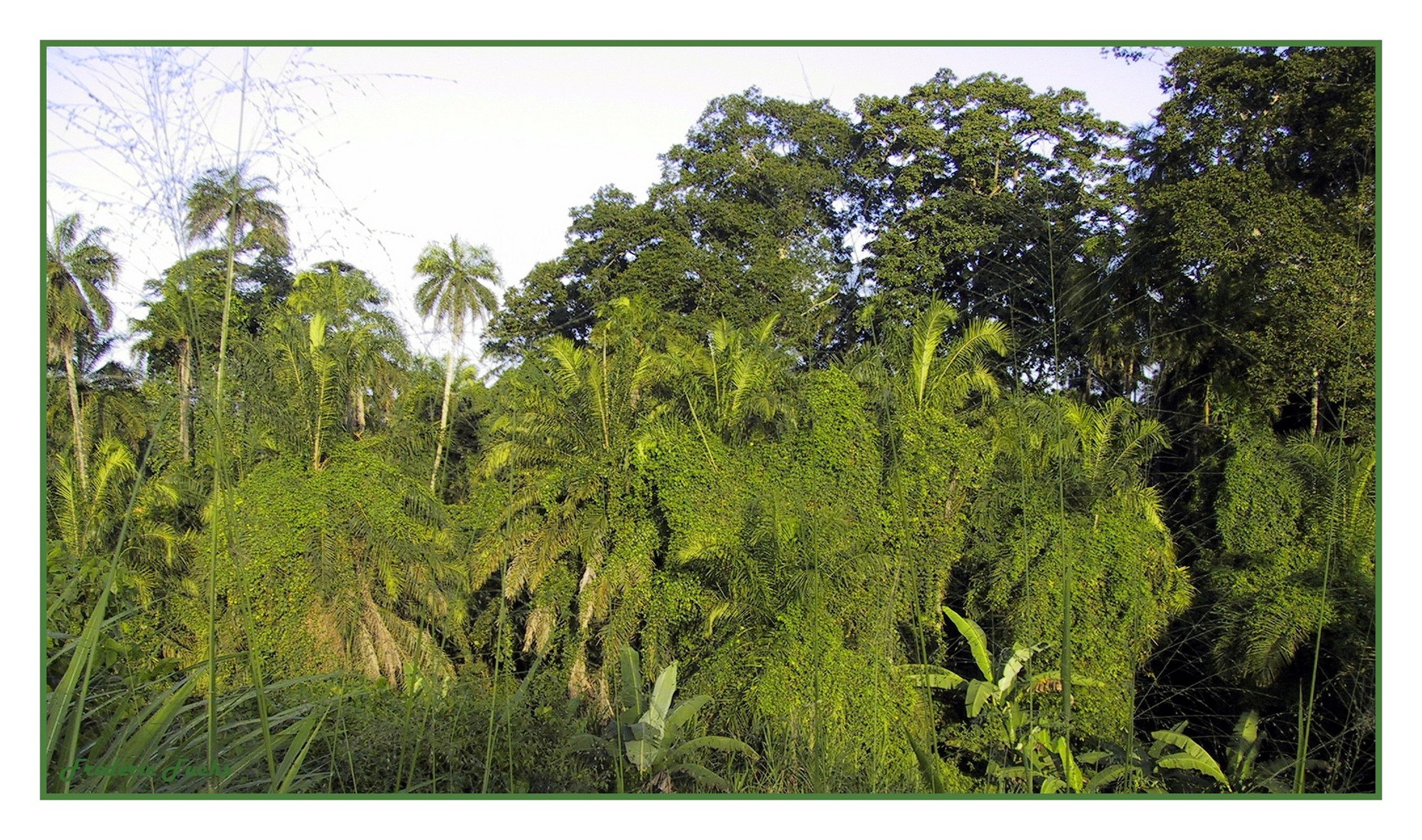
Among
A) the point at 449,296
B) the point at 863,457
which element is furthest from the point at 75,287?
the point at 863,457

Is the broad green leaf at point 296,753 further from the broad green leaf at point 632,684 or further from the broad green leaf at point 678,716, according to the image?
the broad green leaf at point 678,716

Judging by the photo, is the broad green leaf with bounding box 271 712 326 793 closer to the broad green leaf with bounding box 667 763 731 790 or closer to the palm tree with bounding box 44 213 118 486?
the palm tree with bounding box 44 213 118 486

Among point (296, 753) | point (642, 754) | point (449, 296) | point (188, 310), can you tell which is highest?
point (449, 296)

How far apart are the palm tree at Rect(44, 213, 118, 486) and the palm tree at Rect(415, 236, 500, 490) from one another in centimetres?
69

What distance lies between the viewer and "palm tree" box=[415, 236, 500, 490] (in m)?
2.06

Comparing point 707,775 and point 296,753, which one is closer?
point 296,753

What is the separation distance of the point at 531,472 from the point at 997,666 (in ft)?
15.9

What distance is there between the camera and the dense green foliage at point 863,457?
443cm

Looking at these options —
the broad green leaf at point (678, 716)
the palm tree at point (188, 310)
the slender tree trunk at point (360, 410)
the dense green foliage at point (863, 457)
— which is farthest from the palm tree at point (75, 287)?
the broad green leaf at point (678, 716)

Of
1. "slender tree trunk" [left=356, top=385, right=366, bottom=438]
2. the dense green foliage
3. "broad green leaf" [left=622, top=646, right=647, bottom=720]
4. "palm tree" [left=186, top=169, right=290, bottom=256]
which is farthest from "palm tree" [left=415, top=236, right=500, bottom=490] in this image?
"slender tree trunk" [left=356, top=385, right=366, bottom=438]

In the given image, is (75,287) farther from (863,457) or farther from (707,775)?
(863,457)

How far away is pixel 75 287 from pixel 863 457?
22.4 feet

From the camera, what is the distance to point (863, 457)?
9.01 m

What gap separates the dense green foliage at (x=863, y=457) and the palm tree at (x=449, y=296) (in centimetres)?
7
